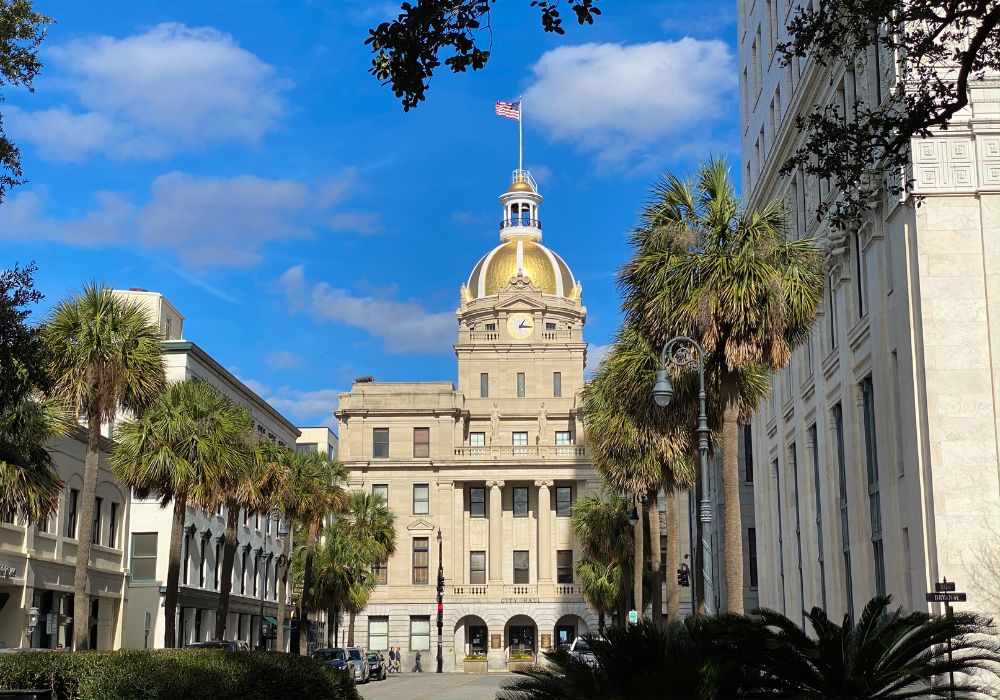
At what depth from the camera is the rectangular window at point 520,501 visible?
9450 centimetres

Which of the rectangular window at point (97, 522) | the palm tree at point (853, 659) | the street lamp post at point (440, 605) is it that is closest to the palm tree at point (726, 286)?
the palm tree at point (853, 659)

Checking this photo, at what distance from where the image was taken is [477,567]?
307 feet

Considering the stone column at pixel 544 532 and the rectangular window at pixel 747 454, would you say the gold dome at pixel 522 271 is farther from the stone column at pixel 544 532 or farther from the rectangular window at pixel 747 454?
the rectangular window at pixel 747 454

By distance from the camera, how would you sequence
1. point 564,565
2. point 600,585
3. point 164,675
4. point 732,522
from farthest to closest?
1. point 564,565
2. point 600,585
3. point 732,522
4. point 164,675

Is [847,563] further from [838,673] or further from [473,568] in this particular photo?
[473,568]

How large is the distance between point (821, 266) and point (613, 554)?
33617 mm

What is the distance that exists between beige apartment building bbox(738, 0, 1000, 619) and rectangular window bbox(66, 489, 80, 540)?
2802 cm

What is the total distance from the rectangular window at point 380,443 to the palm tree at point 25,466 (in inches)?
2409

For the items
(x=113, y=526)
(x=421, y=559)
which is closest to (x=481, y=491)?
(x=421, y=559)

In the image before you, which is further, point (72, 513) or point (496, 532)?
point (496, 532)

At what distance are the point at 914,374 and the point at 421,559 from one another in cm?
6713

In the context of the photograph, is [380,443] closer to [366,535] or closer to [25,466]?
[366,535]

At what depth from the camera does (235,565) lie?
69812 millimetres

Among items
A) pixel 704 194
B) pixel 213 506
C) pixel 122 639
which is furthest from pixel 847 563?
pixel 122 639
